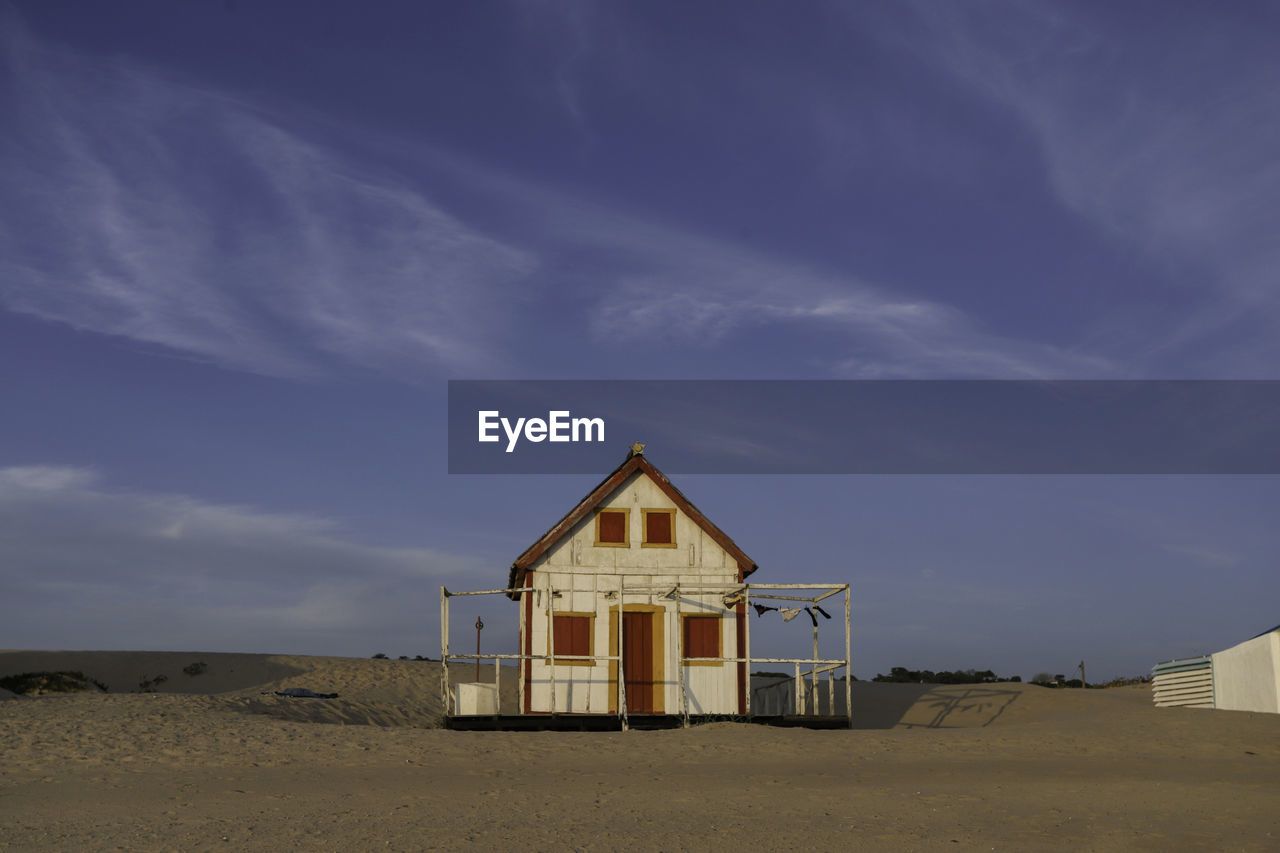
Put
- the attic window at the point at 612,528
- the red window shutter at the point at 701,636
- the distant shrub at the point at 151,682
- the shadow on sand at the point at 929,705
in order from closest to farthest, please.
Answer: the red window shutter at the point at 701,636 → the attic window at the point at 612,528 → the shadow on sand at the point at 929,705 → the distant shrub at the point at 151,682

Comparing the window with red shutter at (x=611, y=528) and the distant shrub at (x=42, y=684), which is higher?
the window with red shutter at (x=611, y=528)

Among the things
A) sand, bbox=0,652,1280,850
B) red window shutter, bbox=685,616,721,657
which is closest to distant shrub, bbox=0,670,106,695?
sand, bbox=0,652,1280,850

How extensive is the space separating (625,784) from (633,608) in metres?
9.99

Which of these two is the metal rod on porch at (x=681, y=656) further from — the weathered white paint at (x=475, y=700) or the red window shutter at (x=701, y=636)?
the weathered white paint at (x=475, y=700)

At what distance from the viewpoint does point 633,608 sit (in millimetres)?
27578

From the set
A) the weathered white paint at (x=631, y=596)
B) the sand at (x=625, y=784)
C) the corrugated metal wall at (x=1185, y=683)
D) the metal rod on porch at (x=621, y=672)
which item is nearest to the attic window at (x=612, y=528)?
the weathered white paint at (x=631, y=596)

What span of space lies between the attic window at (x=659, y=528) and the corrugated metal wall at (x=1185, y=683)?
1773cm

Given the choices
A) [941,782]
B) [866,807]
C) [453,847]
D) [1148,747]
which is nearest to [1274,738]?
[1148,747]

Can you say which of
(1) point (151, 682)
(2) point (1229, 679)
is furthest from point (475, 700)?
(1) point (151, 682)

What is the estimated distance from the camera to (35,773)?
61.3 ft

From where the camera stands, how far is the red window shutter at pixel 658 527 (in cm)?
A: 2814

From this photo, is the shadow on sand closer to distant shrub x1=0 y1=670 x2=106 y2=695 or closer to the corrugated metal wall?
the corrugated metal wall

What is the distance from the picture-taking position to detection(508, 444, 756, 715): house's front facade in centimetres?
2723

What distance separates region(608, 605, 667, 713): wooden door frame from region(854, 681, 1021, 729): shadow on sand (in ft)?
31.1
